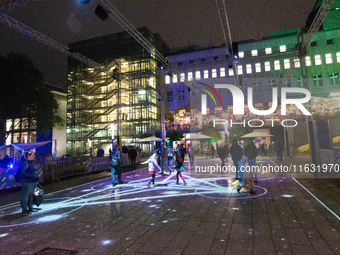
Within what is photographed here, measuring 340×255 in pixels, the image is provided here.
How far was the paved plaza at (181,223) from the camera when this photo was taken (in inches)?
152

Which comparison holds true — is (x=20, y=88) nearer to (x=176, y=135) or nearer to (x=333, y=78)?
(x=176, y=135)

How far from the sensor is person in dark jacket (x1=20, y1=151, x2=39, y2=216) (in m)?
6.15

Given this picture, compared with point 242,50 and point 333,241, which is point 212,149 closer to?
point 333,241

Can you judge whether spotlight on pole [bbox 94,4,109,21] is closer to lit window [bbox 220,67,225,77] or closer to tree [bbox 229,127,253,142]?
tree [bbox 229,127,253,142]

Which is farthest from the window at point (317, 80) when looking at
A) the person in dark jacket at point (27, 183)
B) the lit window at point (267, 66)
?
the person in dark jacket at point (27, 183)

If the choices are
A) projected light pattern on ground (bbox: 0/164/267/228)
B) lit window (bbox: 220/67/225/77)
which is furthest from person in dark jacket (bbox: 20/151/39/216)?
lit window (bbox: 220/67/225/77)

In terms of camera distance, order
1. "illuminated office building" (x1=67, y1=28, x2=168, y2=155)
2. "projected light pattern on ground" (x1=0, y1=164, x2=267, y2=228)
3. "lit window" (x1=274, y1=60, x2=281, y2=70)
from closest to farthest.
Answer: "projected light pattern on ground" (x1=0, y1=164, x2=267, y2=228) → "lit window" (x1=274, y1=60, x2=281, y2=70) → "illuminated office building" (x1=67, y1=28, x2=168, y2=155)

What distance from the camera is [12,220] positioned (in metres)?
5.75

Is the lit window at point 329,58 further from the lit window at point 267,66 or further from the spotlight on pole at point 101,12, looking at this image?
the spotlight on pole at point 101,12

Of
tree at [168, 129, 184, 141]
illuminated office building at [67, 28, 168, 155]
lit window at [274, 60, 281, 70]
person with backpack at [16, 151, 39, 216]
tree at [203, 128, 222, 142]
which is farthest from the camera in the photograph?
illuminated office building at [67, 28, 168, 155]

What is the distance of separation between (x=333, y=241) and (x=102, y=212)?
17.0 feet

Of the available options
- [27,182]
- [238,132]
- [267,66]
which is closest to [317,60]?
[267,66]

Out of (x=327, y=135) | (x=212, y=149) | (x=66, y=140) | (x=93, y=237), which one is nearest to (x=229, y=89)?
(x=212, y=149)

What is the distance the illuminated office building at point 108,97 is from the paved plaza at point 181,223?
32.8 meters
